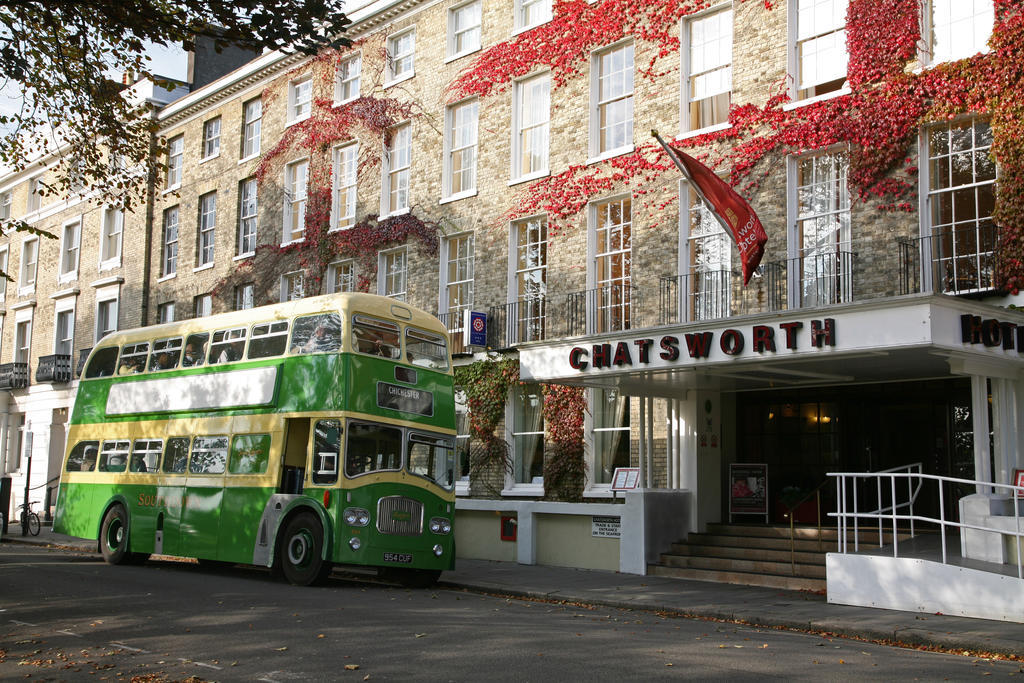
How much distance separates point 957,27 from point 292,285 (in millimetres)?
19306

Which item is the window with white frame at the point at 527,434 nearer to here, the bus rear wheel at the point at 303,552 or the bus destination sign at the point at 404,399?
the bus destination sign at the point at 404,399

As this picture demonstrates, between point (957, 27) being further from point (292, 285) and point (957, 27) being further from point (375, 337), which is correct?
point (292, 285)

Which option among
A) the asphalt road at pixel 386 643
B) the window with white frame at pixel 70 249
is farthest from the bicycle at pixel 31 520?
the asphalt road at pixel 386 643

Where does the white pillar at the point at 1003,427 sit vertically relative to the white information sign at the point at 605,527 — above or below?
above

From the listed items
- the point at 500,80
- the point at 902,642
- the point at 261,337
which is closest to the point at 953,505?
the point at 902,642

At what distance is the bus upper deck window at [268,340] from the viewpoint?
17.2 m

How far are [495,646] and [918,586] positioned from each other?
242 inches

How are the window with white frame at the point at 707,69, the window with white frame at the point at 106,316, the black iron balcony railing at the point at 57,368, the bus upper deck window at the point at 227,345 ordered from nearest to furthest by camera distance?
the bus upper deck window at the point at 227,345 → the window with white frame at the point at 707,69 → the window with white frame at the point at 106,316 → the black iron balcony railing at the point at 57,368

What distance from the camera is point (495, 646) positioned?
33.1 ft

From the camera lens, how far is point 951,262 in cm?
1598

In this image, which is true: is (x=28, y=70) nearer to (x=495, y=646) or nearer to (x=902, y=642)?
(x=495, y=646)

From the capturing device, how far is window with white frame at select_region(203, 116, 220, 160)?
34.0 meters

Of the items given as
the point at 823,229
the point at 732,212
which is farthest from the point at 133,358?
the point at 823,229

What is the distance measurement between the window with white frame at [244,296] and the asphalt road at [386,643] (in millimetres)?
17104
